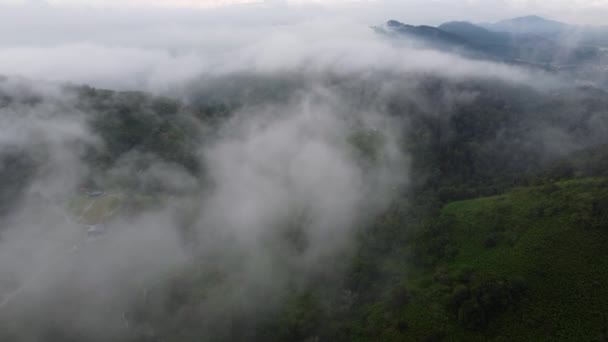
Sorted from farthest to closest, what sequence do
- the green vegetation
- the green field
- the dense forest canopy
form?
the dense forest canopy → the green vegetation → the green field

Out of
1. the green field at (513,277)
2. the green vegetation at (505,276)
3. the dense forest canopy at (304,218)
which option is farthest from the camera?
the dense forest canopy at (304,218)

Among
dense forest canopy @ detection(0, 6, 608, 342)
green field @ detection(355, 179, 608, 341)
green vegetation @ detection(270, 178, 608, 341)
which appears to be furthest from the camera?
dense forest canopy @ detection(0, 6, 608, 342)

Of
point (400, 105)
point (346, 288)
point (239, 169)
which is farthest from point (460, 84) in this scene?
point (346, 288)

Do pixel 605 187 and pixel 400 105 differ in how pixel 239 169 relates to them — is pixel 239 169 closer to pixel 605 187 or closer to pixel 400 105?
pixel 400 105

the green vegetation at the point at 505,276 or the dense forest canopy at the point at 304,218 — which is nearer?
the green vegetation at the point at 505,276

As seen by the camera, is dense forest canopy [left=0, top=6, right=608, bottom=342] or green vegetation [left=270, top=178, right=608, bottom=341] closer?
green vegetation [left=270, top=178, right=608, bottom=341]

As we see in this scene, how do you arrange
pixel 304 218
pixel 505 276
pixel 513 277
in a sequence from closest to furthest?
pixel 513 277, pixel 505 276, pixel 304 218

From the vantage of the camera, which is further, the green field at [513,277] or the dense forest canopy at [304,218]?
the dense forest canopy at [304,218]

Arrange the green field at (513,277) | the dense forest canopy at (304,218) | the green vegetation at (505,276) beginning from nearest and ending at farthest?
the green field at (513,277)
the green vegetation at (505,276)
the dense forest canopy at (304,218)

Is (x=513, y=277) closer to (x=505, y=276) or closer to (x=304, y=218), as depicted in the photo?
(x=505, y=276)

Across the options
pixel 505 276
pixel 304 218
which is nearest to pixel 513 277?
pixel 505 276

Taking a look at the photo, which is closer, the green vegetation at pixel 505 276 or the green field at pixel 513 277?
the green field at pixel 513 277
